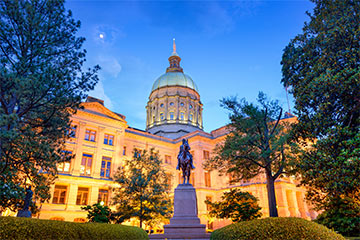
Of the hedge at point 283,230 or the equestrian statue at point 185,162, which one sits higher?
the equestrian statue at point 185,162

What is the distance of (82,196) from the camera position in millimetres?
35906

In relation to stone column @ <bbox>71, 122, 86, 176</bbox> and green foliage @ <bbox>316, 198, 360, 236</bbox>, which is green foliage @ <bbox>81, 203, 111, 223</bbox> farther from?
green foliage @ <bbox>316, 198, 360, 236</bbox>

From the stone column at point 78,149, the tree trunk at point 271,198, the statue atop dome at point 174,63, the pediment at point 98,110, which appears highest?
the statue atop dome at point 174,63

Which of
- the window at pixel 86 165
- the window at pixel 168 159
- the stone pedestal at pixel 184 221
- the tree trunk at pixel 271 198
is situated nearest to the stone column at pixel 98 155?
the window at pixel 86 165

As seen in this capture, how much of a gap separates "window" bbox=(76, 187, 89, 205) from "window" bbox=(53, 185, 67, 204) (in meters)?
1.98

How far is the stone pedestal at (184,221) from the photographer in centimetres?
1438

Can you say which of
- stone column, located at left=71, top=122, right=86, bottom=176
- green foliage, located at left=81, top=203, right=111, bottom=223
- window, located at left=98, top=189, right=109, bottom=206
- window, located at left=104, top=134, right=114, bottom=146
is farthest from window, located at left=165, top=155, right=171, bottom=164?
green foliage, located at left=81, top=203, right=111, bottom=223

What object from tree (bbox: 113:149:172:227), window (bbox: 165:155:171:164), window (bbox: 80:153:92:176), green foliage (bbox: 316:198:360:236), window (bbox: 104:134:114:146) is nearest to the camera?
green foliage (bbox: 316:198:360:236)

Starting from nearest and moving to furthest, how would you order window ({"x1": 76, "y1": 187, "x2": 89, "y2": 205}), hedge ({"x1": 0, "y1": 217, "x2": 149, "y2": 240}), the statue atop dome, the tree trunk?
1. hedge ({"x1": 0, "y1": 217, "x2": 149, "y2": 240})
2. the tree trunk
3. window ({"x1": 76, "y1": 187, "x2": 89, "y2": 205})
4. the statue atop dome

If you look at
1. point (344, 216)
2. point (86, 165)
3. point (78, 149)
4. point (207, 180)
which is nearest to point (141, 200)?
point (86, 165)

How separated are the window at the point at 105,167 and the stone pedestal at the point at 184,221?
2531 centimetres

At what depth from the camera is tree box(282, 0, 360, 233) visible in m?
11.2

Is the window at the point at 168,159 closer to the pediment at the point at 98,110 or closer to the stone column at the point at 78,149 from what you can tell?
the pediment at the point at 98,110

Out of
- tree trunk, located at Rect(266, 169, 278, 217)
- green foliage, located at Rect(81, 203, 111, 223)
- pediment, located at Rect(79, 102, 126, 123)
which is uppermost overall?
pediment, located at Rect(79, 102, 126, 123)
